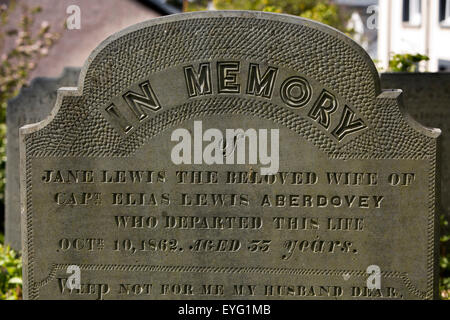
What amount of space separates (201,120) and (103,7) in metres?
14.6

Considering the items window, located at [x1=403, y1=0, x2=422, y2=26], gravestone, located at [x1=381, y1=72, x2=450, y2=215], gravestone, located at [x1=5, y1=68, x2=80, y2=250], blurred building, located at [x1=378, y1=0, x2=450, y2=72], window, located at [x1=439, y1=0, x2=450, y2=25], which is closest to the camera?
gravestone, located at [x1=381, y1=72, x2=450, y2=215]

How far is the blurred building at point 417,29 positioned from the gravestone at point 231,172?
26.4 feet

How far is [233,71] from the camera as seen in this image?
486 centimetres

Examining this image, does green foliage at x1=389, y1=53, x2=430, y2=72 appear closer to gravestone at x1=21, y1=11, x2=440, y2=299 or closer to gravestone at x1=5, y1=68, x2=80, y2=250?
gravestone at x1=21, y1=11, x2=440, y2=299

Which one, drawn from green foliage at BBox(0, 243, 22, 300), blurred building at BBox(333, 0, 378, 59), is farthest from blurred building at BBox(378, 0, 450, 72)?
green foliage at BBox(0, 243, 22, 300)

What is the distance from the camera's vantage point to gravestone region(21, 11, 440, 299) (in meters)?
4.82

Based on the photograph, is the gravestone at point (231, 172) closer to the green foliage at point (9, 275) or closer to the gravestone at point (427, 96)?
the green foliage at point (9, 275)

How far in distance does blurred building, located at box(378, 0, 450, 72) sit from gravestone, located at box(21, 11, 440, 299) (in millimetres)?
8048

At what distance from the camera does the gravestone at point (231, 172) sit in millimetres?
4820

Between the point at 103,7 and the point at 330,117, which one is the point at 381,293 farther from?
the point at 103,7

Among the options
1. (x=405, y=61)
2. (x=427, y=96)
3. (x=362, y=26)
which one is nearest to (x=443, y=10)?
(x=405, y=61)

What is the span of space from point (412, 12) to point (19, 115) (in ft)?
35.5
